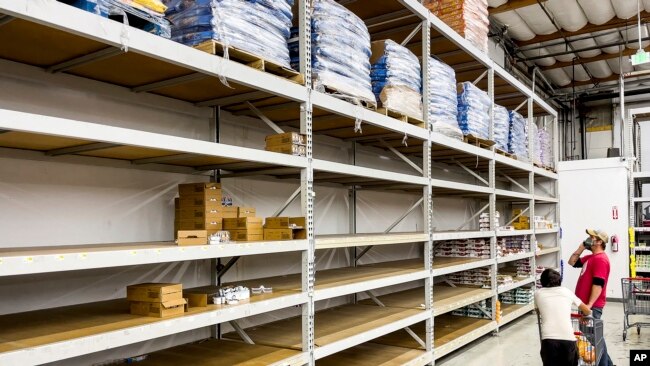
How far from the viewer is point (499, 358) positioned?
6.04 metres

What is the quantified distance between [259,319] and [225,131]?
1.73 meters

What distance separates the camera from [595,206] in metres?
10.3

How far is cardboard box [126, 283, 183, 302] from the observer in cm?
282

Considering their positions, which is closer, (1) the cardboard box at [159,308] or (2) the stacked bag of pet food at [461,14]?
(1) the cardboard box at [159,308]

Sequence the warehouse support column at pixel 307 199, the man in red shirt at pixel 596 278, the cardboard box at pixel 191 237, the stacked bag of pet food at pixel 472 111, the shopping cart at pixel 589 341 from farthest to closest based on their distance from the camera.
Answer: the stacked bag of pet food at pixel 472 111
the man in red shirt at pixel 596 278
the shopping cart at pixel 589 341
the warehouse support column at pixel 307 199
the cardboard box at pixel 191 237

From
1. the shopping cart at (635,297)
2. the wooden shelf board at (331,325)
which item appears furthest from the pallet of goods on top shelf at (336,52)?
the shopping cart at (635,297)

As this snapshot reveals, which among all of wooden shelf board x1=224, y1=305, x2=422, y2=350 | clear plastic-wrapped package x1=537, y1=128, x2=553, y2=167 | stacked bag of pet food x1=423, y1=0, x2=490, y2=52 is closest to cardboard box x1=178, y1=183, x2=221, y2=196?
wooden shelf board x1=224, y1=305, x2=422, y2=350

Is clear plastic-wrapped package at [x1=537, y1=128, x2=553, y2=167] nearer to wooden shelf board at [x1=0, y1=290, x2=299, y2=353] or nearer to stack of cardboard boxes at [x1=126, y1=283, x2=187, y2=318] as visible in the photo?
wooden shelf board at [x1=0, y1=290, x2=299, y2=353]

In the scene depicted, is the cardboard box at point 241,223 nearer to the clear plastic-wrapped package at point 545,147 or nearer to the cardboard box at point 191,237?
the cardboard box at point 191,237

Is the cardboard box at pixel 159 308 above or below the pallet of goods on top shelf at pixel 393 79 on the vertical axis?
below

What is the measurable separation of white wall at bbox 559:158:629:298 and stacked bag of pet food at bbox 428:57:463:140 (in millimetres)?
5766

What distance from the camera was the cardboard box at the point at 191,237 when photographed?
292cm

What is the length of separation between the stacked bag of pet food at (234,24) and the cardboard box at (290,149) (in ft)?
1.81

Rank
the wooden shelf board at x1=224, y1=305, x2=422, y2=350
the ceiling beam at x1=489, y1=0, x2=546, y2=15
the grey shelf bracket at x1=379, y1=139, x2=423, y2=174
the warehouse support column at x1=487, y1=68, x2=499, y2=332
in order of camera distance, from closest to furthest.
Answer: the wooden shelf board at x1=224, y1=305, x2=422, y2=350, the grey shelf bracket at x1=379, y1=139, x2=423, y2=174, the warehouse support column at x1=487, y1=68, x2=499, y2=332, the ceiling beam at x1=489, y1=0, x2=546, y2=15
